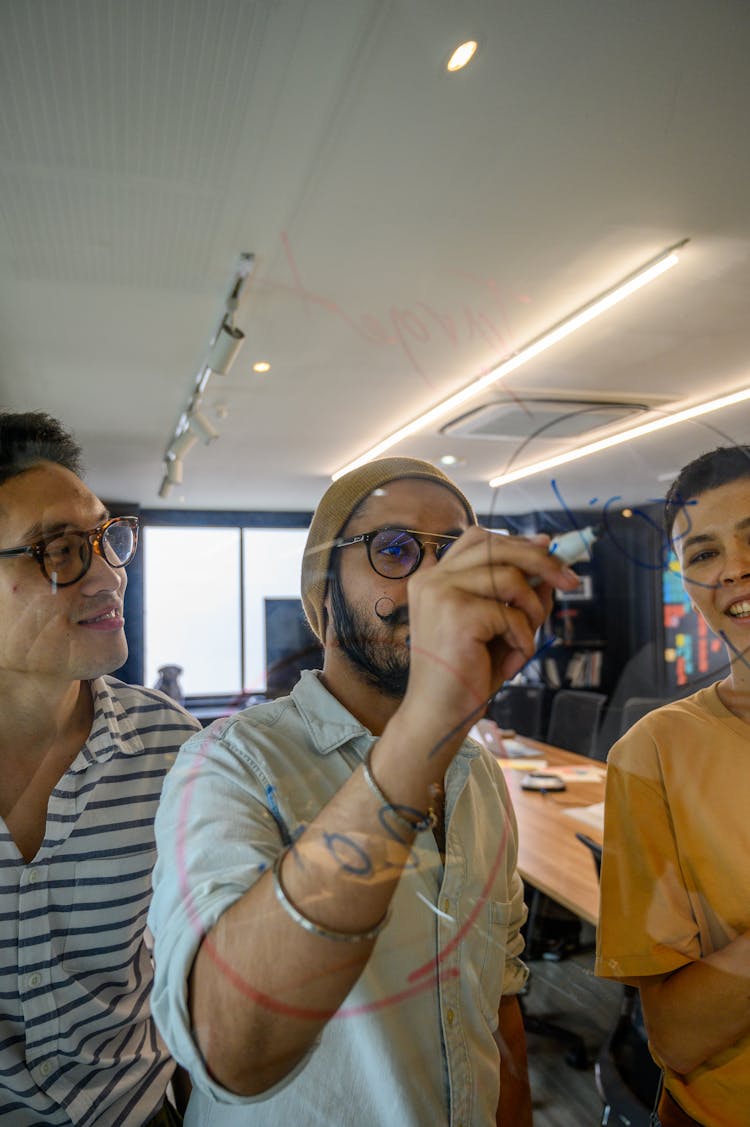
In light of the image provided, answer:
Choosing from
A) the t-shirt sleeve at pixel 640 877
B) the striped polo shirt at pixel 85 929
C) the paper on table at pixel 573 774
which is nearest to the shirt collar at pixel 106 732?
the striped polo shirt at pixel 85 929

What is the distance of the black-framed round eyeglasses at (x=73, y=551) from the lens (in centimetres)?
36

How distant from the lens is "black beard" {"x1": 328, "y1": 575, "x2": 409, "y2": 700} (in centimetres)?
30

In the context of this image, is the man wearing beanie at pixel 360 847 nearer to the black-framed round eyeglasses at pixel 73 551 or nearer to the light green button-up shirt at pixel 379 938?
the light green button-up shirt at pixel 379 938

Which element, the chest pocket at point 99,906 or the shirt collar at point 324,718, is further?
the chest pocket at point 99,906

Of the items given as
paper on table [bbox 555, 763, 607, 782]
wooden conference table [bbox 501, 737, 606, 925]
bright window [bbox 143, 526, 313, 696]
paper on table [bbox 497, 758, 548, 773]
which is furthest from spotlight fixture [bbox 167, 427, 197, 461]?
paper on table [bbox 497, 758, 548, 773]

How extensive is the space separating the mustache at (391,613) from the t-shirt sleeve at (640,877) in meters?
0.18

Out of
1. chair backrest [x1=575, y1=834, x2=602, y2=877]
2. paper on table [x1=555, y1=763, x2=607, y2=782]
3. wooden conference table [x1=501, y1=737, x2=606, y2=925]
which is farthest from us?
paper on table [x1=555, y1=763, x2=607, y2=782]

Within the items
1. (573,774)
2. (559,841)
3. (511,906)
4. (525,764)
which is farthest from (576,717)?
(525,764)

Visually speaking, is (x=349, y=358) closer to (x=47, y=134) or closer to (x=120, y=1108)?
(x=47, y=134)

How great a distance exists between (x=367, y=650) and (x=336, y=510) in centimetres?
8

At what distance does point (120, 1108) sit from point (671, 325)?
0.75 meters

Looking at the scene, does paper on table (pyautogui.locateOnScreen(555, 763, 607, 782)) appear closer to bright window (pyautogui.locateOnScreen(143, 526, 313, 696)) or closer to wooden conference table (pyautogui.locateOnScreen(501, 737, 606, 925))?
wooden conference table (pyautogui.locateOnScreen(501, 737, 606, 925))

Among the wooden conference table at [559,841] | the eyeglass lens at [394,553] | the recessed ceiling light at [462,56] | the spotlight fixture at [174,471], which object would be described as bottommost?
the wooden conference table at [559,841]

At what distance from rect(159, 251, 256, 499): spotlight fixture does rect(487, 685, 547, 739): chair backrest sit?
0.96 feet
